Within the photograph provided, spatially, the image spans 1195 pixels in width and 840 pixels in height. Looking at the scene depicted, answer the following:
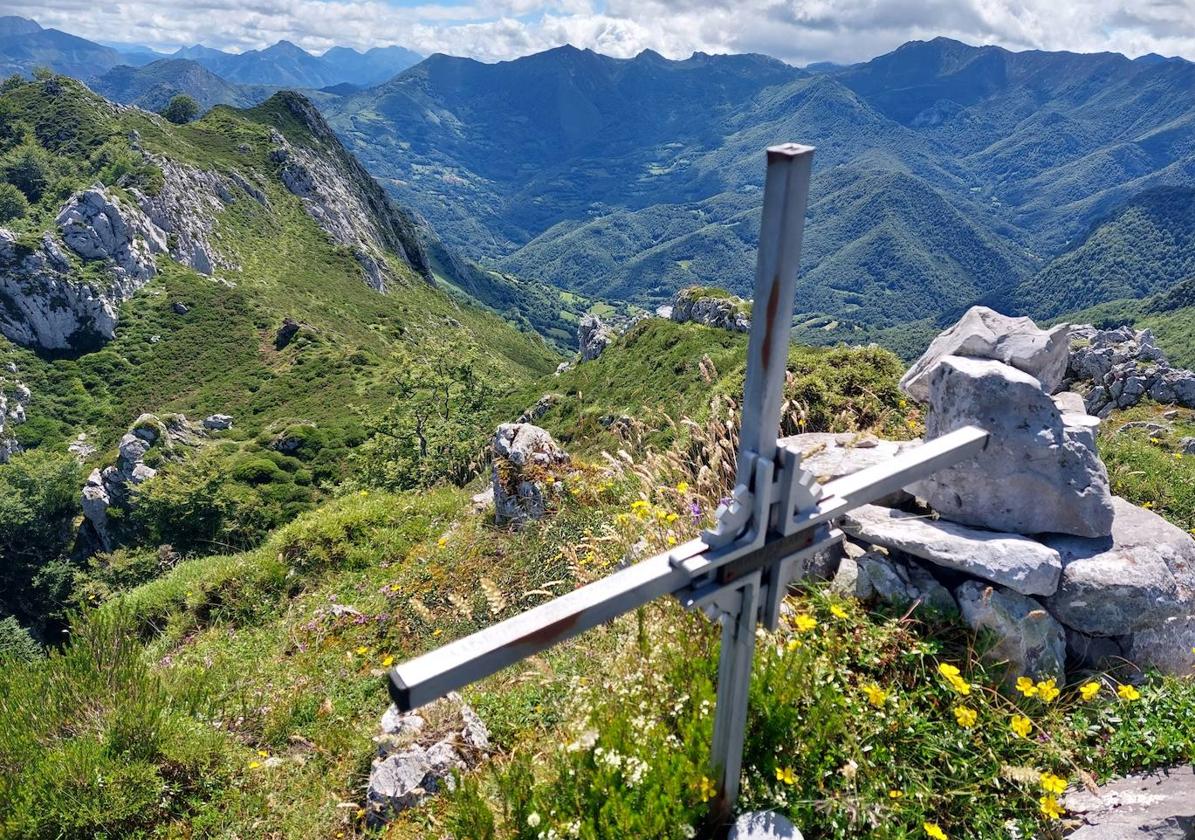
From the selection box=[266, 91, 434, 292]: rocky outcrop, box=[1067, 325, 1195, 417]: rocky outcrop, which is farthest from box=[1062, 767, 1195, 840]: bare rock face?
box=[266, 91, 434, 292]: rocky outcrop

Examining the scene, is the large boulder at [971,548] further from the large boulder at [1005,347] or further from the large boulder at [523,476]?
the large boulder at [523,476]

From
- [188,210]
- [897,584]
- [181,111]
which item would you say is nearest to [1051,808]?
[897,584]

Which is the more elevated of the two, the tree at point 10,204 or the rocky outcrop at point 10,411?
the tree at point 10,204

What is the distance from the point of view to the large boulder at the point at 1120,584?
425 cm

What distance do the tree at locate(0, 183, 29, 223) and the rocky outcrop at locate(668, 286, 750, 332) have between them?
76.6m

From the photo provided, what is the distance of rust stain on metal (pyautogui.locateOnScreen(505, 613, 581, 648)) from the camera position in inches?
88.0

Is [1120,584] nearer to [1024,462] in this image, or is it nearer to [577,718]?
[1024,462]

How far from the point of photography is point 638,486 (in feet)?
24.4

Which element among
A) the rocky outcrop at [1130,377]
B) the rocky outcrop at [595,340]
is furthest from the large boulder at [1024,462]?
the rocky outcrop at [595,340]

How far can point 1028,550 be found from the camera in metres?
4.25

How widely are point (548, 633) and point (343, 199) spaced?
135m

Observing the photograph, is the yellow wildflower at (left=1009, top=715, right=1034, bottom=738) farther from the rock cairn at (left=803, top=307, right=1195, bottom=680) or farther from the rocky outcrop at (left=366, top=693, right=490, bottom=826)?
the rocky outcrop at (left=366, top=693, right=490, bottom=826)

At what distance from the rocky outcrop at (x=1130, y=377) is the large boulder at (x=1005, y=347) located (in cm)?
2634

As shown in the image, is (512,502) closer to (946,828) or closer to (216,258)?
(946,828)
